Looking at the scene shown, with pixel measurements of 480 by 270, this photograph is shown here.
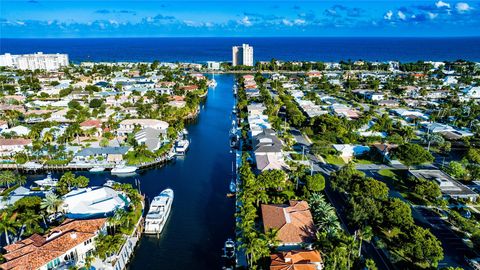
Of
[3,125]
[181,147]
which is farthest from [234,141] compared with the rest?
[3,125]

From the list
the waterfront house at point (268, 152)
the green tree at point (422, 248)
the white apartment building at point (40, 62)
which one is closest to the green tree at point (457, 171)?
the green tree at point (422, 248)

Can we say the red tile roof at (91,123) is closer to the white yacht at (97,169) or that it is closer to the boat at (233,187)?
the white yacht at (97,169)

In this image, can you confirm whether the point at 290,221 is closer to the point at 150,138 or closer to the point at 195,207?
the point at 195,207

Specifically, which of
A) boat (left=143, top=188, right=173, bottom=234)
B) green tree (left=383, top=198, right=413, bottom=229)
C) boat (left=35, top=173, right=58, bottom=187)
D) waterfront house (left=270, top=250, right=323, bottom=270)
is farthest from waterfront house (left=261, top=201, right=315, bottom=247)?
boat (left=35, top=173, right=58, bottom=187)

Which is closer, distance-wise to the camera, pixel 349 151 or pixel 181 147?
pixel 349 151

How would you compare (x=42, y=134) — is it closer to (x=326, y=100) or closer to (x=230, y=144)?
(x=230, y=144)
